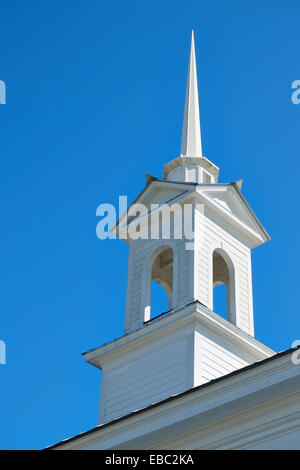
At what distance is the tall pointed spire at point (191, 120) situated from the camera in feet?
82.9

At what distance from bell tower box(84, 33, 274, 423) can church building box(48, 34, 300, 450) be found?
27 mm

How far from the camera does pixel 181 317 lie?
785 inches

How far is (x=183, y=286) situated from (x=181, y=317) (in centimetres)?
120

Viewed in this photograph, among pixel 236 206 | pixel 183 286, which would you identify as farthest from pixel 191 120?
pixel 183 286

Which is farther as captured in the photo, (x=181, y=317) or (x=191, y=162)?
(x=191, y=162)

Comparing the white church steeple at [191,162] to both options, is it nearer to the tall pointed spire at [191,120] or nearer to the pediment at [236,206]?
the tall pointed spire at [191,120]

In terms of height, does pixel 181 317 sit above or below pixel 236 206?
below

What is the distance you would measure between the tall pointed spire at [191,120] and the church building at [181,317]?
36mm

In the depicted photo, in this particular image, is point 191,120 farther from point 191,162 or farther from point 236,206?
point 236,206

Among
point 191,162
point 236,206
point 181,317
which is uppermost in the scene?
point 191,162

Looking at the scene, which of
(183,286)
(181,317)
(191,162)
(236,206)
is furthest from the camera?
(191,162)

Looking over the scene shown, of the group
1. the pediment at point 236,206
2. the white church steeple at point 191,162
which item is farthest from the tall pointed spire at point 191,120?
the pediment at point 236,206

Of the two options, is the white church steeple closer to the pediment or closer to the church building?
the church building

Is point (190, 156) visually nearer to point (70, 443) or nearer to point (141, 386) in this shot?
point (141, 386)
